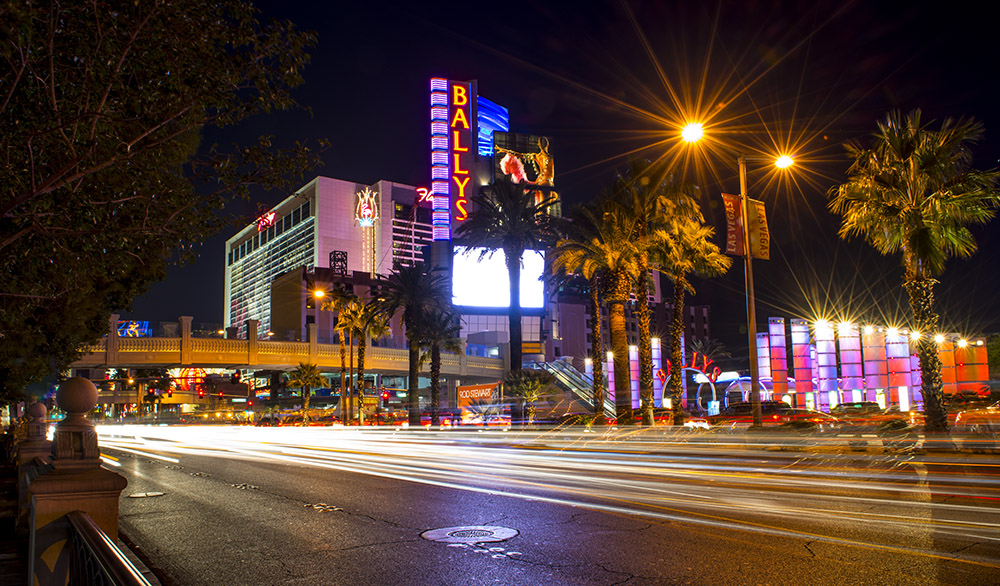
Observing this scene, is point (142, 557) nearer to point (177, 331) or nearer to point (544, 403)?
point (544, 403)

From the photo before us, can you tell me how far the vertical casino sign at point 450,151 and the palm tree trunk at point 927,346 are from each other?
266 feet

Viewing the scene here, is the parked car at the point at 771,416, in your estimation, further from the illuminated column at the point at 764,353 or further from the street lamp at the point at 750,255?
the illuminated column at the point at 764,353

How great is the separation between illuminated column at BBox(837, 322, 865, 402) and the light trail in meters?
Result: 26.4

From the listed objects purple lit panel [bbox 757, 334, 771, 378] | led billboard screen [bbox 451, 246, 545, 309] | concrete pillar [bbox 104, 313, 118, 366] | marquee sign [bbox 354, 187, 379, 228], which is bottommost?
purple lit panel [bbox 757, 334, 771, 378]

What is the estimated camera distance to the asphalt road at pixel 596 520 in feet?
23.6

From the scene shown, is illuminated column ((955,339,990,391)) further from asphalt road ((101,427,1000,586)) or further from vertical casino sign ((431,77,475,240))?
vertical casino sign ((431,77,475,240))

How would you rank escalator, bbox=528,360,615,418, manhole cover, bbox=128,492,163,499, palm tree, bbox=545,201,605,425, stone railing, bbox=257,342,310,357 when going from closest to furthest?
manhole cover, bbox=128,492,163,499, palm tree, bbox=545,201,605,425, escalator, bbox=528,360,615,418, stone railing, bbox=257,342,310,357

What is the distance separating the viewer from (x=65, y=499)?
4.98 m

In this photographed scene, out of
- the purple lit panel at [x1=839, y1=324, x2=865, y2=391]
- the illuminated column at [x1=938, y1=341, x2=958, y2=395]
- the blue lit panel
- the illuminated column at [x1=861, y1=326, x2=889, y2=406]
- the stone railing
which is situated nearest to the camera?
the illuminated column at [x1=861, y1=326, x2=889, y2=406]

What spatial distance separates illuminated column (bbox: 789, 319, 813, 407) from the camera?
46844 mm

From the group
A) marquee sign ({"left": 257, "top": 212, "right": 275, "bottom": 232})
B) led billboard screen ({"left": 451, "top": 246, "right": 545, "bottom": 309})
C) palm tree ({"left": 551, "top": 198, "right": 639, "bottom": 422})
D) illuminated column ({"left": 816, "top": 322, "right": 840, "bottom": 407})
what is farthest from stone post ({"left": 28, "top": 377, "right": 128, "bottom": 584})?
led billboard screen ({"left": 451, "top": 246, "right": 545, "bottom": 309})

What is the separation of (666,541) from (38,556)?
6.56m

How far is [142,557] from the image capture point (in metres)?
8.66

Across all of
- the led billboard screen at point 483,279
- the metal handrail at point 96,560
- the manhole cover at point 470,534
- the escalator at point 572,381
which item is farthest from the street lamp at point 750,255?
the led billboard screen at point 483,279
